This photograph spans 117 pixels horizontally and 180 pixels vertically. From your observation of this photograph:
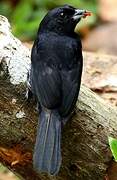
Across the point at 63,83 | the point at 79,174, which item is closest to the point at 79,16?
the point at 63,83

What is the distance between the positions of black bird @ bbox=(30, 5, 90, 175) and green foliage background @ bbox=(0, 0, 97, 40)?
11.0 feet

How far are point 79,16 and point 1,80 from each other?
78 centimetres

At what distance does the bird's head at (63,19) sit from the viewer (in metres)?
4.51

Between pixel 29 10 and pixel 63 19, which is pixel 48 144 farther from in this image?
pixel 29 10

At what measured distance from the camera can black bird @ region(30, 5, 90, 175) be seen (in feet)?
13.1

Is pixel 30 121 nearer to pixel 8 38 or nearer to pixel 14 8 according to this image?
pixel 8 38

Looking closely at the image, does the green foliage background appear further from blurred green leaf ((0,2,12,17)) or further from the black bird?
the black bird

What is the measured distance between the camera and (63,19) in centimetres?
453

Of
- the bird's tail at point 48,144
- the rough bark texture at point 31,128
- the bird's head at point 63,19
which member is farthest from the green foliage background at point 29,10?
the bird's tail at point 48,144

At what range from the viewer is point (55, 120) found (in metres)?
4.13

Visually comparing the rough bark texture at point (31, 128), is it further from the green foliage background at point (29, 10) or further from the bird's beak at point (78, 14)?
the green foliage background at point (29, 10)

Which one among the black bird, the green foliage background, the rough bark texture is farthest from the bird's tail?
the green foliage background

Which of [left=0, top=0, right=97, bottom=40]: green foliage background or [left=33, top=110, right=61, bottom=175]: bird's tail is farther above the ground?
[left=0, top=0, right=97, bottom=40]: green foliage background

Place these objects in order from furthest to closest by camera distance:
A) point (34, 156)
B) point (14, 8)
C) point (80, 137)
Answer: point (14, 8) < point (80, 137) < point (34, 156)
